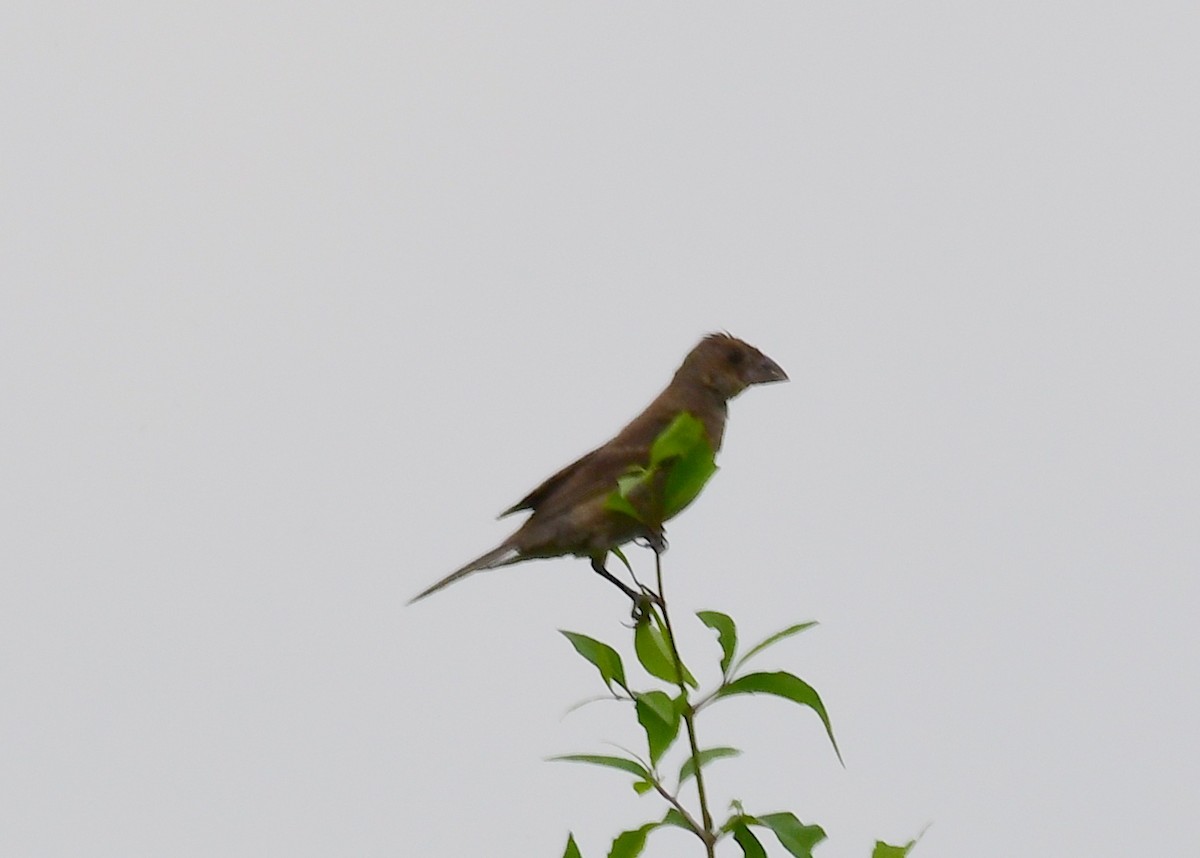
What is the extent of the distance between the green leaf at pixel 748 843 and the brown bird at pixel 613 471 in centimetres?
154

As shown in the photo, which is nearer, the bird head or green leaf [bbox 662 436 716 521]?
green leaf [bbox 662 436 716 521]

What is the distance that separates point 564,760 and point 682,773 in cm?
21

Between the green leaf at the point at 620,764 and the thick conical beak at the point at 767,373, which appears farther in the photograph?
the thick conical beak at the point at 767,373

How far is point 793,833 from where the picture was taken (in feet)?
7.62

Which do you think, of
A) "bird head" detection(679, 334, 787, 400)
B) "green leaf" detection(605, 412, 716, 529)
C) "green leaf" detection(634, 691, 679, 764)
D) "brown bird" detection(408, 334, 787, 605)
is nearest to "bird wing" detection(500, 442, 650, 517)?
"brown bird" detection(408, 334, 787, 605)

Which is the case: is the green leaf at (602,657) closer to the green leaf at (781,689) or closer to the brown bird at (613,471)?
the green leaf at (781,689)

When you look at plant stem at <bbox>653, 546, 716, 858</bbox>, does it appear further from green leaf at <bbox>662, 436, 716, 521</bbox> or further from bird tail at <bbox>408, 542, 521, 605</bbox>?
bird tail at <bbox>408, 542, 521, 605</bbox>

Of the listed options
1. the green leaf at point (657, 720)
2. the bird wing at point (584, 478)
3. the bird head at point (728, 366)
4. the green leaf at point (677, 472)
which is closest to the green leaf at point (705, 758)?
the green leaf at point (657, 720)

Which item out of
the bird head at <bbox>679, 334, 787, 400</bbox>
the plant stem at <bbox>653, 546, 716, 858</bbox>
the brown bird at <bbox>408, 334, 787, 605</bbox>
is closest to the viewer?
the plant stem at <bbox>653, 546, 716, 858</bbox>

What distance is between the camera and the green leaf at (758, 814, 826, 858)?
91.0 inches

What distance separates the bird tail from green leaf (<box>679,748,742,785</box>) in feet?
5.72

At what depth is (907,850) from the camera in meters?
2.45

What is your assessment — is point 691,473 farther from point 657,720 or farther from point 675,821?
point 675,821

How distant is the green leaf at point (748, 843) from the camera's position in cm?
234
